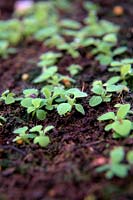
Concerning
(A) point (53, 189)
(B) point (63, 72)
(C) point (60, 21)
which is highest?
(C) point (60, 21)

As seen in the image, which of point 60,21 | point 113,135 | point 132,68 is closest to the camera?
point 113,135

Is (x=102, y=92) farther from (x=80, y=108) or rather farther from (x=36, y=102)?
(x=36, y=102)

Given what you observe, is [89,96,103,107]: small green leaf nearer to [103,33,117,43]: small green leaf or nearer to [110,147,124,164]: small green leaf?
[110,147,124,164]: small green leaf

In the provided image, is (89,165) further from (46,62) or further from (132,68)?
(46,62)

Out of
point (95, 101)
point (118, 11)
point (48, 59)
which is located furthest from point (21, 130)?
point (118, 11)

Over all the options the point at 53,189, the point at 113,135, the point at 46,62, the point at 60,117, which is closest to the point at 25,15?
the point at 46,62

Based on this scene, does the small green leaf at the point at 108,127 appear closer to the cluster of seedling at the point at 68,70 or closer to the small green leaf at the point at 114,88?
the cluster of seedling at the point at 68,70

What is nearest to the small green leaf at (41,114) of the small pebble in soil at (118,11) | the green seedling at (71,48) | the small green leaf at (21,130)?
the small green leaf at (21,130)
